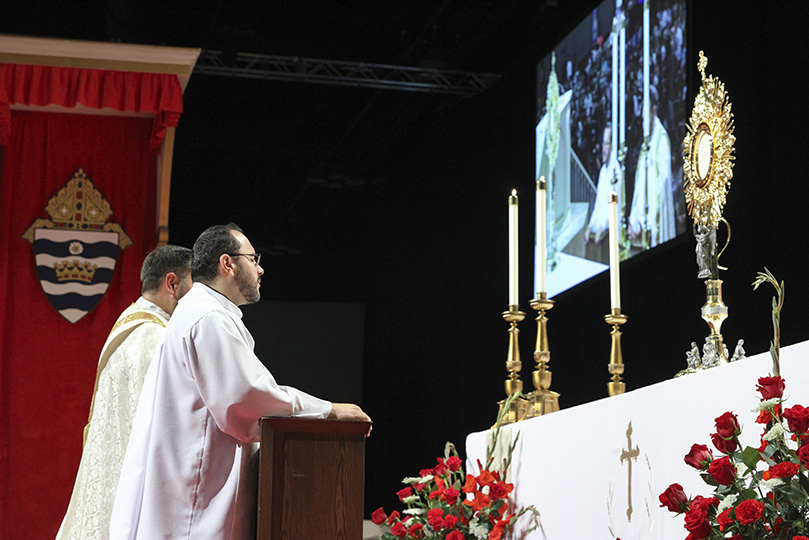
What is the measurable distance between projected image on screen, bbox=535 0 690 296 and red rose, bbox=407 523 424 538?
278 centimetres

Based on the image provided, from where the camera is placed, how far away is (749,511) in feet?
4.41

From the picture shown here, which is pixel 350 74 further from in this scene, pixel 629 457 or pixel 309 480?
pixel 629 457

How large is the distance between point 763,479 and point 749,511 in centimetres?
7

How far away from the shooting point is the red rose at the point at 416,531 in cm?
262

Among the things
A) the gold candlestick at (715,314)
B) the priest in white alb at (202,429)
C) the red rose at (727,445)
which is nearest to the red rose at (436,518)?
the priest in white alb at (202,429)

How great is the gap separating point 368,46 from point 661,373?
3.92m

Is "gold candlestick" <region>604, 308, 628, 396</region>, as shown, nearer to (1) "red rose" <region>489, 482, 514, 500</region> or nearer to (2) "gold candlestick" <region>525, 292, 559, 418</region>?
(2) "gold candlestick" <region>525, 292, 559, 418</region>

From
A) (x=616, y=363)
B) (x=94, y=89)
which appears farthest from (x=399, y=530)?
(x=94, y=89)

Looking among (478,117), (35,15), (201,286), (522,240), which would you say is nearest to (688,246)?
(522,240)

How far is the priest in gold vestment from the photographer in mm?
3760

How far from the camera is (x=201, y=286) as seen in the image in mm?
2846

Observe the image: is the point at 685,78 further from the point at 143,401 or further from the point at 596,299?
the point at 143,401

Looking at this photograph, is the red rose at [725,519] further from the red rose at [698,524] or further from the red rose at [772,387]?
the red rose at [772,387]

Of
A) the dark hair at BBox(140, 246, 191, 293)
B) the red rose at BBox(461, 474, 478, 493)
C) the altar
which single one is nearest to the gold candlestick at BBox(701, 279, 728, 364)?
the altar
